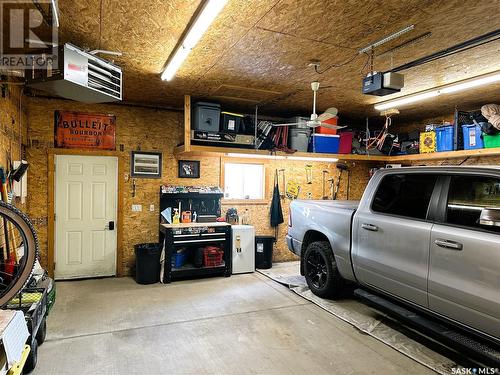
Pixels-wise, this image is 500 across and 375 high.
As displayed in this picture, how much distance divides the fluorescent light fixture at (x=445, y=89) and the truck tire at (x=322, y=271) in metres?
2.70

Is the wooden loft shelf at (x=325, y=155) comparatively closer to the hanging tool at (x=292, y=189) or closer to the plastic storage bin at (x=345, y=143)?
the plastic storage bin at (x=345, y=143)

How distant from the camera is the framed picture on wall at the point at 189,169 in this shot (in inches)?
239

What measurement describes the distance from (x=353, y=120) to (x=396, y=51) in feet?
12.4

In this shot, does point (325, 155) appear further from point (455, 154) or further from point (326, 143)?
point (455, 154)

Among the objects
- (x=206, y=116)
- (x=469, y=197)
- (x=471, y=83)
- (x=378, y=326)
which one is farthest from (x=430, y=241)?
(x=206, y=116)

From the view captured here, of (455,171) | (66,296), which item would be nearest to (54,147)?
(66,296)

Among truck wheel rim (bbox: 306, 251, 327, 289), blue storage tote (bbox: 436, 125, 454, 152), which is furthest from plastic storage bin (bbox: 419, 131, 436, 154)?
truck wheel rim (bbox: 306, 251, 327, 289)

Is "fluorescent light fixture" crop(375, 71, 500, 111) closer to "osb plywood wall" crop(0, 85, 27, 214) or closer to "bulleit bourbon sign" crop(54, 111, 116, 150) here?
"bulleit bourbon sign" crop(54, 111, 116, 150)

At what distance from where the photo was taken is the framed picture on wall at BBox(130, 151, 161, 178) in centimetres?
574

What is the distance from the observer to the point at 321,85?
456cm

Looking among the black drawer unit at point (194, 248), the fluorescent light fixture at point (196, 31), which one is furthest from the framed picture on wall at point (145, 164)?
the fluorescent light fixture at point (196, 31)

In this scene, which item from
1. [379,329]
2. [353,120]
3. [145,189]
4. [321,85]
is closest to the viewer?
[379,329]

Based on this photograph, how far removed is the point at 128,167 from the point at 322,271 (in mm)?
3717

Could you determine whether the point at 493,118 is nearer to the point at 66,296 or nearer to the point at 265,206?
the point at 265,206
